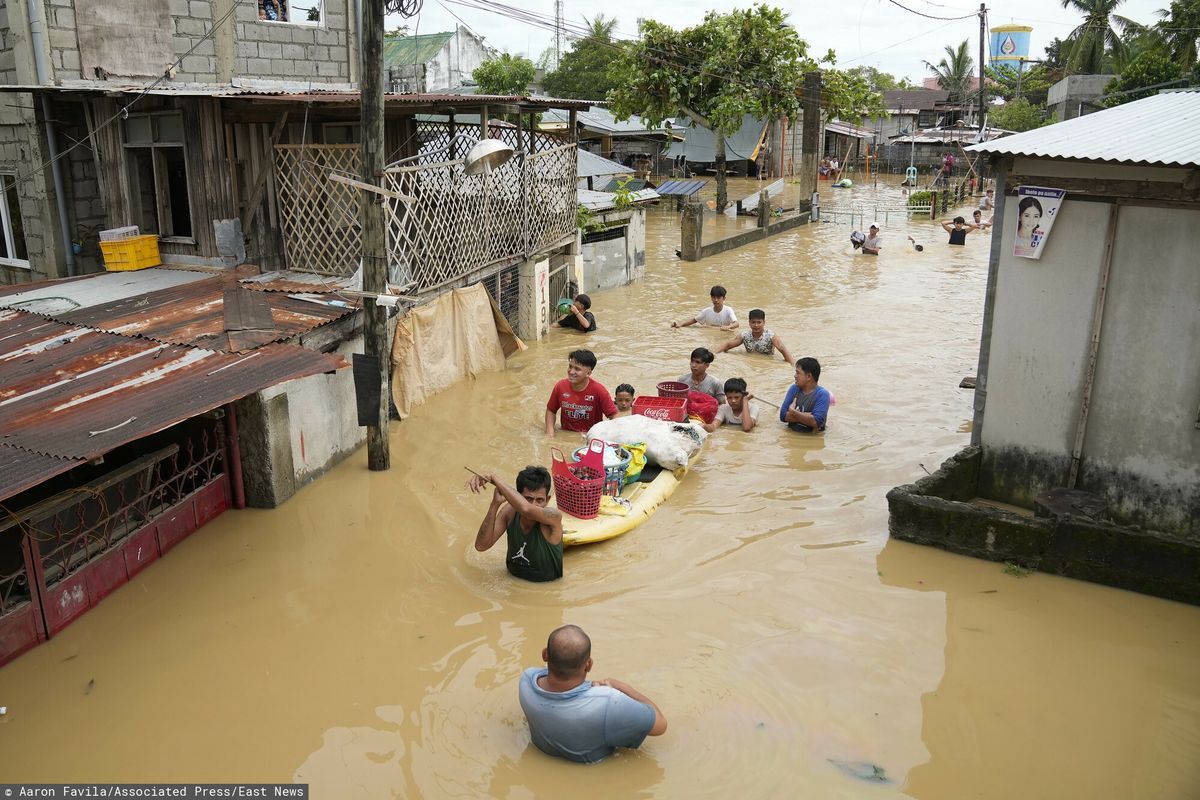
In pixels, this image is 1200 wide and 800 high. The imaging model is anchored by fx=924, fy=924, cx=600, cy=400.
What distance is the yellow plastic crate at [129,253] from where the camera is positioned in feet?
34.2

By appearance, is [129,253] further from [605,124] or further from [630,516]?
[605,124]

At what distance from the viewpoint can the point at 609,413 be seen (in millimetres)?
9469

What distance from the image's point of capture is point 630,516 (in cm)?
764

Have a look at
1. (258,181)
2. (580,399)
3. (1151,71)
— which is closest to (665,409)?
(580,399)

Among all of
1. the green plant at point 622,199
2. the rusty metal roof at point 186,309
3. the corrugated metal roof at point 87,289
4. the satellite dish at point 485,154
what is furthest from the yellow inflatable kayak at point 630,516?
the green plant at point 622,199

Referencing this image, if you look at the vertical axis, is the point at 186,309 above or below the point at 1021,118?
below

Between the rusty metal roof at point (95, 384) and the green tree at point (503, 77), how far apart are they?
31016mm

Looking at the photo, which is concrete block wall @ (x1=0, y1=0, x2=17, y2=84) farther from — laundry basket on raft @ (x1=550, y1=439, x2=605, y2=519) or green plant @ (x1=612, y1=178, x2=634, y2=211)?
green plant @ (x1=612, y1=178, x2=634, y2=211)

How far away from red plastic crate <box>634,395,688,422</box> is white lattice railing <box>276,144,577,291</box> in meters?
2.87

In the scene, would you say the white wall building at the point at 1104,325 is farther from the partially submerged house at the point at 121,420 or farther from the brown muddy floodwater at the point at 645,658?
the partially submerged house at the point at 121,420

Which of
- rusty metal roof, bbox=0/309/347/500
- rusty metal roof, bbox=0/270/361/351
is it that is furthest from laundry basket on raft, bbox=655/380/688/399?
rusty metal roof, bbox=0/309/347/500

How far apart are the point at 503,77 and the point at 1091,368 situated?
33.7 m

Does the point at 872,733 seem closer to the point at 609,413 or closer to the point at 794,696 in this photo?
the point at 794,696

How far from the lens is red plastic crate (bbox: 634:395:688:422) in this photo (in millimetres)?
9281
